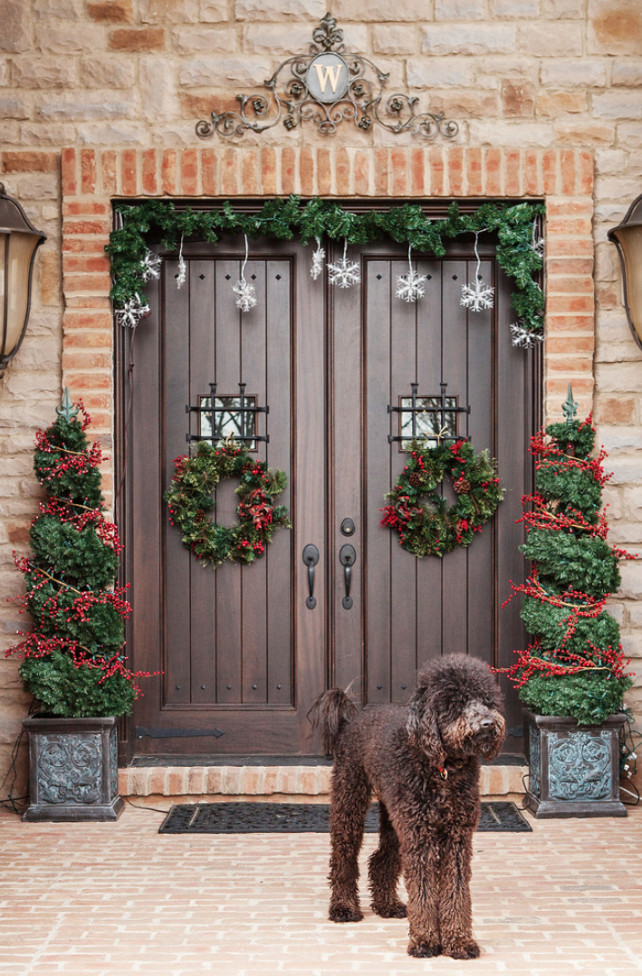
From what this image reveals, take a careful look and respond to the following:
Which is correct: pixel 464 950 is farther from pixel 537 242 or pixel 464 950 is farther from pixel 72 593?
pixel 537 242

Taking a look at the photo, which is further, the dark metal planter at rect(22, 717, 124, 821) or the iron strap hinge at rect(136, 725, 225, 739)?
the iron strap hinge at rect(136, 725, 225, 739)

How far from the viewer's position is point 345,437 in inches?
215

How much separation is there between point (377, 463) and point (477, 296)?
3.22ft

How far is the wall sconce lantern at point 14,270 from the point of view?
4723mm

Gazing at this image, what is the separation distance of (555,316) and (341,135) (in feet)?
4.55

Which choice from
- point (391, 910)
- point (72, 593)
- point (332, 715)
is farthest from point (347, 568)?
point (391, 910)

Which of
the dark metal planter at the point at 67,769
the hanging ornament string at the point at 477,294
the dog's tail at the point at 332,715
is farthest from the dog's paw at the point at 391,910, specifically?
the hanging ornament string at the point at 477,294

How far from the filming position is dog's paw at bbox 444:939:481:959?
3301mm

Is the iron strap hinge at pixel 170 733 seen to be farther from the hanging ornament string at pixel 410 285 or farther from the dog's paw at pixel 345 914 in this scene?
the hanging ornament string at pixel 410 285

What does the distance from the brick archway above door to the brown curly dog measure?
235 centimetres

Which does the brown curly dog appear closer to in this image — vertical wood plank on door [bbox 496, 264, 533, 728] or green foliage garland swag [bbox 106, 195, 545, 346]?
vertical wood plank on door [bbox 496, 264, 533, 728]

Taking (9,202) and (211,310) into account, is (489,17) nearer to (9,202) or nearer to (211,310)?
(211,310)

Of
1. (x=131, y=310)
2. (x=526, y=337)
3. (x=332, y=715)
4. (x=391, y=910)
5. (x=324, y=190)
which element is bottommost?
(x=391, y=910)

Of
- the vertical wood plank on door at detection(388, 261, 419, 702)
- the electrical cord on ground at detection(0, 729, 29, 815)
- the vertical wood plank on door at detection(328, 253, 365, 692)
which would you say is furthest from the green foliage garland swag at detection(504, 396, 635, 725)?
the electrical cord on ground at detection(0, 729, 29, 815)
